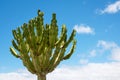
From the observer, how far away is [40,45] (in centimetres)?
1255

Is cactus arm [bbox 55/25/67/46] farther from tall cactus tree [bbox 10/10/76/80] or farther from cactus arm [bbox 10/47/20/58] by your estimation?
cactus arm [bbox 10/47/20/58]

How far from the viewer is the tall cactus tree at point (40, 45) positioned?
Answer: 40.4ft

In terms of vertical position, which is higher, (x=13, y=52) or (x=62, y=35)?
(x=62, y=35)

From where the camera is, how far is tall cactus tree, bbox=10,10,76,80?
40.4 ft

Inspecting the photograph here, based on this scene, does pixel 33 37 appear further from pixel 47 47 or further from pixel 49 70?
pixel 49 70

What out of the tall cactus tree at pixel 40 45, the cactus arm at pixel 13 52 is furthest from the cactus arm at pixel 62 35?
the cactus arm at pixel 13 52

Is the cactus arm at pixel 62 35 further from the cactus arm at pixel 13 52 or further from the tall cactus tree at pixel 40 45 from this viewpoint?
the cactus arm at pixel 13 52

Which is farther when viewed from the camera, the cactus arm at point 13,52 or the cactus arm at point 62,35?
the cactus arm at point 13,52

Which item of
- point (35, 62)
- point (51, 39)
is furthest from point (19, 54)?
point (51, 39)

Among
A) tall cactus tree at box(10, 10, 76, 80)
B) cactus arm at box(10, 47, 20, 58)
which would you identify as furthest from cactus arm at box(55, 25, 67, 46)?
cactus arm at box(10, 47, 20, 58)

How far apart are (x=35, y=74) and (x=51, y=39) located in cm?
205

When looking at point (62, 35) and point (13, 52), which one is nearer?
point (62, 35)

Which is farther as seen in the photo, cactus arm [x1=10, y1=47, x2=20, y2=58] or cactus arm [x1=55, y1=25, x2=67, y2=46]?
cactus arm [x1=10, y1=47, x2=20, y2=58]

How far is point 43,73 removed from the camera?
511 inches
